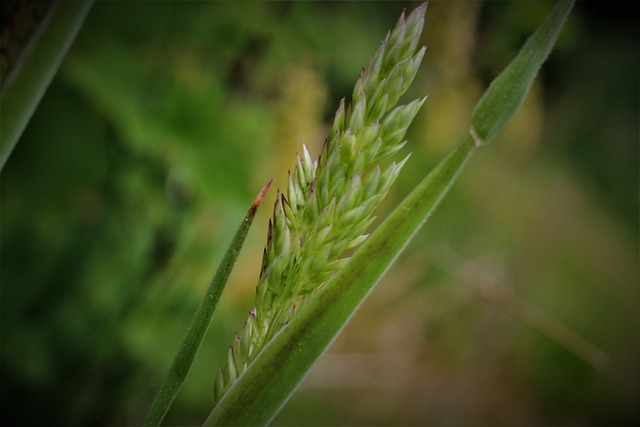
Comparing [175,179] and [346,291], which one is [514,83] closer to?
[346,291]

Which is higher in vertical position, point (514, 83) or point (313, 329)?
point (514, 83)

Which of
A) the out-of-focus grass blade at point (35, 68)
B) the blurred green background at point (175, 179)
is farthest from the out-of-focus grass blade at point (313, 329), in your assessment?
the blurred green background at point (175, 179)

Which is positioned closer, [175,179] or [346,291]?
[346,291]

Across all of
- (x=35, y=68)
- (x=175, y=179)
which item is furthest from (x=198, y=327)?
(x=175, y=179)

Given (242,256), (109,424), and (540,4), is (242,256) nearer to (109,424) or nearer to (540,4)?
(109,424)

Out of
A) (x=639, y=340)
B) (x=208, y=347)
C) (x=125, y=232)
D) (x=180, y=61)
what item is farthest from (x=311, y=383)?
(x=639, y=340)

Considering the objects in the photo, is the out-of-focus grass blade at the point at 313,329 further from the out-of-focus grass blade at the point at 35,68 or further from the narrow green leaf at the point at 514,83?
the out-of-focus grass blade at the point at 35,68
